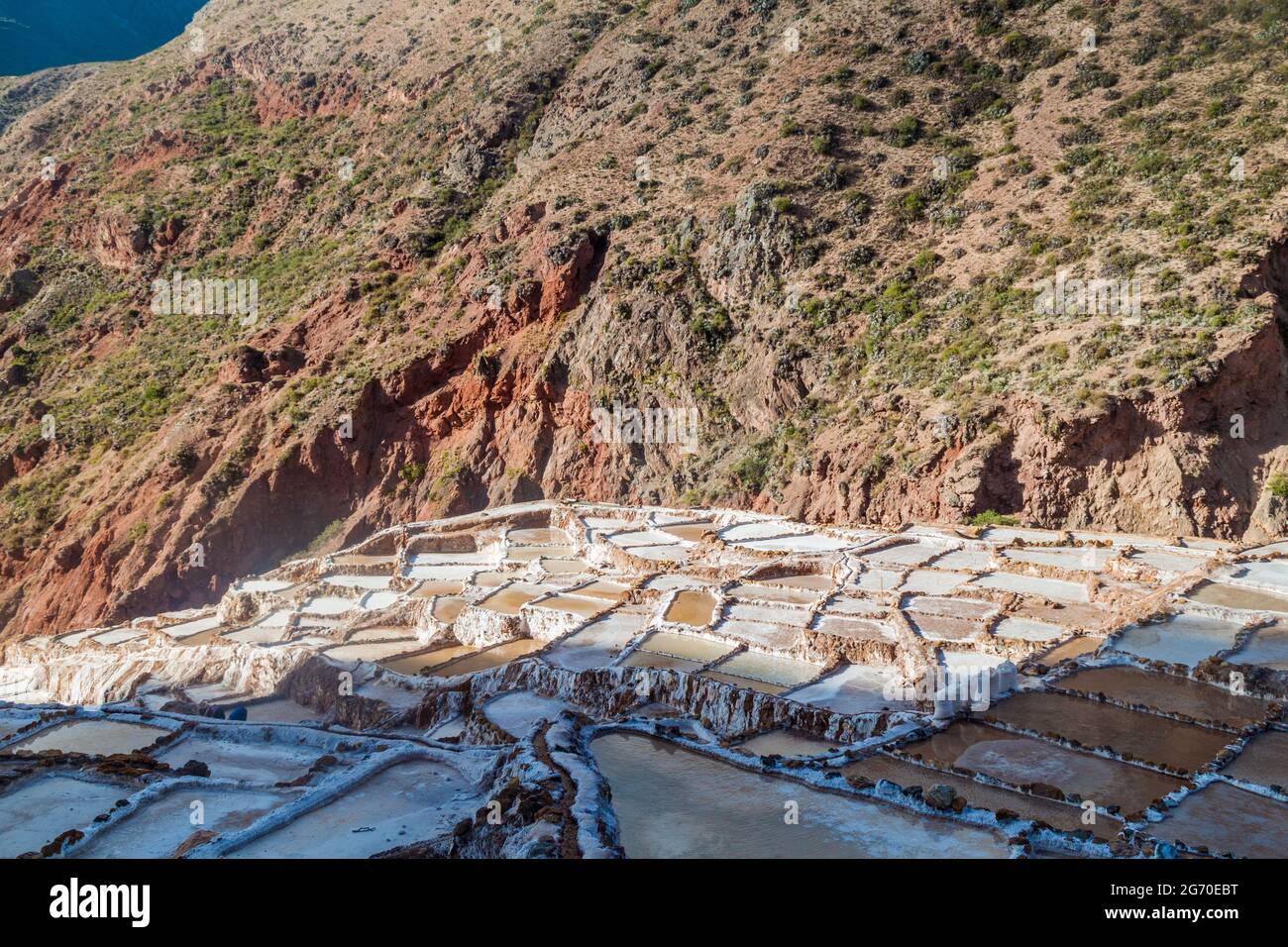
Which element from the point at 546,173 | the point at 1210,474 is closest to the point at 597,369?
the point at 546,173

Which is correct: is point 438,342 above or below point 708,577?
above

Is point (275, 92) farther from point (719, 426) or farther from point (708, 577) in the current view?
point (708, 577)

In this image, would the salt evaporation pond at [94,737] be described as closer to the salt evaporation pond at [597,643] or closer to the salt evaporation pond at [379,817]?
the salt evaporation pond at [379,817]

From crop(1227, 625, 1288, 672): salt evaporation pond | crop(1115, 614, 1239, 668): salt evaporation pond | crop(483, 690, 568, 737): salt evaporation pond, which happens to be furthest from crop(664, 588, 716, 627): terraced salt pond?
crop(1227, 625, 1288, 672): salt evaporation pond

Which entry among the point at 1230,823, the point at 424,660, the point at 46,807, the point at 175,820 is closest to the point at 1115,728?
the point at 1230,823

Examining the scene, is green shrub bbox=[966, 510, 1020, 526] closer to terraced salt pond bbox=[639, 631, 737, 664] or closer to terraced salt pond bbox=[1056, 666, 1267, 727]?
terraced salt pond bbox=[639, 631, 737, 664]

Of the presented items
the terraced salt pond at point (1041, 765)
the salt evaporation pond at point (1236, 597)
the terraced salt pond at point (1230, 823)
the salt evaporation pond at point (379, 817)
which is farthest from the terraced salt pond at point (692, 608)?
the terraced salt pond at point (1230, 823)
